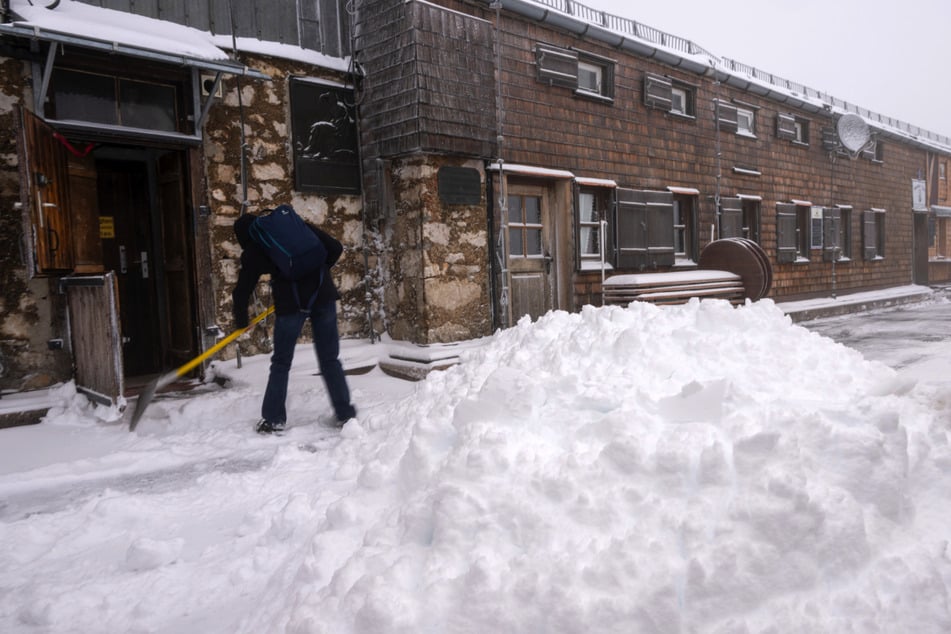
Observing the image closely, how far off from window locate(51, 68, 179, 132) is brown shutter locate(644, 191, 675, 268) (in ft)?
21.5

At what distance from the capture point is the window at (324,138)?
6277 millimetres

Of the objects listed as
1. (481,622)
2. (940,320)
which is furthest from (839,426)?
(940,320)

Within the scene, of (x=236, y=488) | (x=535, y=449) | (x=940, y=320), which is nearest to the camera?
(x=535, y=449)

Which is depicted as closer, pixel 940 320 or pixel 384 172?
pixel 384 172

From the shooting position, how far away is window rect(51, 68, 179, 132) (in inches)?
196

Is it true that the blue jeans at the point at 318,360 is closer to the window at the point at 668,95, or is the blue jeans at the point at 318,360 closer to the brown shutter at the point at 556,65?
the brown shutter at the point at 556,65

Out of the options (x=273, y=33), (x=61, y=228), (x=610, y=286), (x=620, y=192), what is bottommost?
(x=610, y=286)

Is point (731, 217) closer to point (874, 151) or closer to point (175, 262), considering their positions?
point (874, 151)

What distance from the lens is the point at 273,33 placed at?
617 centimetres

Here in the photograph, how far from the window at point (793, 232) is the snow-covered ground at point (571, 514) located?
999 centimetres

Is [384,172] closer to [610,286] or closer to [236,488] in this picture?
[610,286]

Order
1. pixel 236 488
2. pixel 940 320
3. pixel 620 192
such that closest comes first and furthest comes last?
pixel 236 488, pixel 620 192, pixel 940 320

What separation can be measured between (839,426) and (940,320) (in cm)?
1084

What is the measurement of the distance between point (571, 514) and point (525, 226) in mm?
5974
